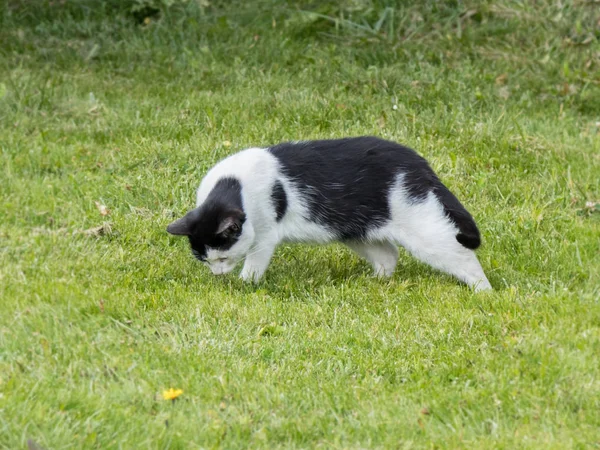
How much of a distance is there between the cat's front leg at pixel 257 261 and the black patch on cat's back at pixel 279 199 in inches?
8.1

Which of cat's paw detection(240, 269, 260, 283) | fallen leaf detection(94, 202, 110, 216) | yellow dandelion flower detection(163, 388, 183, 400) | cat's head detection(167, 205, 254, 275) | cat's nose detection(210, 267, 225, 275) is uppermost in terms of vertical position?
yellow dandelion flower detection(163, 388, 183, 400)

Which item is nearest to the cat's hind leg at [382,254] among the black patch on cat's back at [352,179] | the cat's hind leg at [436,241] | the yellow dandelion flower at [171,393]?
the black patch on cat's back at [352,179]

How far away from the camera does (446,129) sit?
26.5ft

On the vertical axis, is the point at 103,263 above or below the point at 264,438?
below

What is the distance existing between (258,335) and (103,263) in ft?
4.79

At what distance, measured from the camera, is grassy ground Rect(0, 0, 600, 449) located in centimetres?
415

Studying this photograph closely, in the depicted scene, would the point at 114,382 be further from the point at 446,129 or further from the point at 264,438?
the point at 446,129

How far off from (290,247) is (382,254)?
865mm

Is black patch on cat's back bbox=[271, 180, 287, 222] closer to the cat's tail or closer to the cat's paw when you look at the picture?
the cat's paw

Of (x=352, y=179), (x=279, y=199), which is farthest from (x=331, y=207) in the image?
(x=279, y=199)

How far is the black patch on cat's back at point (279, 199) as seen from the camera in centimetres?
591

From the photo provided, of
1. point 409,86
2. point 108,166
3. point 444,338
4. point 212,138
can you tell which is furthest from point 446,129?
point 444,338

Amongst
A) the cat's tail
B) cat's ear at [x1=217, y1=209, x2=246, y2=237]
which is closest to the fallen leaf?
cat's ear at [x1=217, y1=209, x2=246, y2=237]

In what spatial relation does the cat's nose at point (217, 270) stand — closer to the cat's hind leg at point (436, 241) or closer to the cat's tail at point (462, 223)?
the cat's hind leg at point (436, 241)
